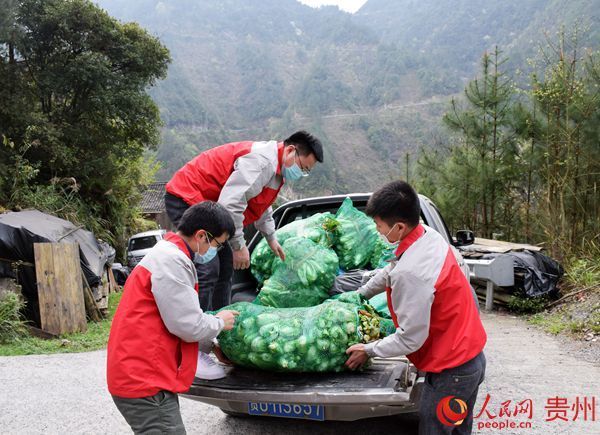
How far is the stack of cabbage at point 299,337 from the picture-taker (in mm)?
2930

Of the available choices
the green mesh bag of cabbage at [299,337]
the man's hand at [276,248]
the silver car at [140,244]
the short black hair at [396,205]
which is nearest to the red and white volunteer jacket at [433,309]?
the short black hair at [396,205]

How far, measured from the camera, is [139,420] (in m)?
2.38

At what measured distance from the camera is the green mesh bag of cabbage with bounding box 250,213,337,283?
4211 millimetres

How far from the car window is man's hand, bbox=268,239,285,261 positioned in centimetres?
1536

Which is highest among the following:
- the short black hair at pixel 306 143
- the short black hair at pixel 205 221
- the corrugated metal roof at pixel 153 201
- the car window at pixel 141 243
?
the short black hair at pixel 306 143

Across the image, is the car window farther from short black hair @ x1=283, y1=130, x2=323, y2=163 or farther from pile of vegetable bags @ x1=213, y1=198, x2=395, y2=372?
short black hair @ x1=283, y1=130, x2=323, y2=163

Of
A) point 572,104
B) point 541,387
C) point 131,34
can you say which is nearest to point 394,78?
point 131,34

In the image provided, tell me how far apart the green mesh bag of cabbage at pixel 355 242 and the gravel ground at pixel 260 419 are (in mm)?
1200

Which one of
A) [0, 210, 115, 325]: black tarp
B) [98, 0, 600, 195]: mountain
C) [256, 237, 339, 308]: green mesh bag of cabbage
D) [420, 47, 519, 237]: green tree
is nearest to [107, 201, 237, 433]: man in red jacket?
[256, 237, 339, 308]: green mesh bag of cabbage

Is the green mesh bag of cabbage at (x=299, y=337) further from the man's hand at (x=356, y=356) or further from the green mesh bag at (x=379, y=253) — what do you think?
the green mesh bag at (x=379, y=253)

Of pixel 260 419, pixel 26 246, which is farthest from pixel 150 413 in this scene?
pixel 26 246

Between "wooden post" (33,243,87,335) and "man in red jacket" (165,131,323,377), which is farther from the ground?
"man in red jacket" (165,131,323,377)

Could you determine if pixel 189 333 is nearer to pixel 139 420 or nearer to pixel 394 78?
pixel 139 420

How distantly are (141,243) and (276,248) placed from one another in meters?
15.7
